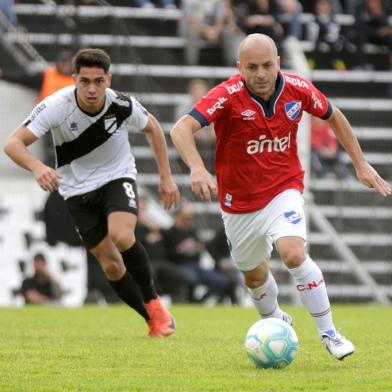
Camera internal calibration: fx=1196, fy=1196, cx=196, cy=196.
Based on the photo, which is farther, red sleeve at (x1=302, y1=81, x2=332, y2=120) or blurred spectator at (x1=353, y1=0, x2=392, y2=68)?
blurred spectator at (x1=353, y1=0, x2=392, y2=68)

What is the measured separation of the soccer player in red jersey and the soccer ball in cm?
41

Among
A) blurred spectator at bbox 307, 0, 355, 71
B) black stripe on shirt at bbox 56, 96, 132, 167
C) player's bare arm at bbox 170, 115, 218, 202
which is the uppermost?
player's bare arm at bbox 170, 115, 218, 202

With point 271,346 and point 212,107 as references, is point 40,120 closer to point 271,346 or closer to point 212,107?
point 212,107

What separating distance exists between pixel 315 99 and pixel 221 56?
45.0ft

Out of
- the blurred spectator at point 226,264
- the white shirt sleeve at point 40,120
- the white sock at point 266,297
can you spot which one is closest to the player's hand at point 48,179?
the white shirt sleeve at point 40,120

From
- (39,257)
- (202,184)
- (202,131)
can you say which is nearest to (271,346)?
(202,184)

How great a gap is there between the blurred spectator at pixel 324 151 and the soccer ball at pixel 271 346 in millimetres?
11542

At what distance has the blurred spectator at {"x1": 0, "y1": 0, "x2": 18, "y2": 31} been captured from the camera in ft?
65.0

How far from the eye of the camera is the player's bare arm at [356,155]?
829 centimetres

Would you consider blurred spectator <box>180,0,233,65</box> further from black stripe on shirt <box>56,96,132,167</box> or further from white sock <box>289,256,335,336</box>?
white sock <box>289,256,335,336</box>

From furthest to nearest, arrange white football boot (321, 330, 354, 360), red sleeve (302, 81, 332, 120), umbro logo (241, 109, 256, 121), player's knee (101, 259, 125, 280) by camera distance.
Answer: player's knee (101, 259, 125, 280) < red sleeve (302, 81, 332, 120) < umbro logo (241, 109, 256, 121) < white football boot (321, 330, 354, 360)

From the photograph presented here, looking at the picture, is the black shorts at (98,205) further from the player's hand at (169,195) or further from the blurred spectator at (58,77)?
the blurred spectator at (58,77)

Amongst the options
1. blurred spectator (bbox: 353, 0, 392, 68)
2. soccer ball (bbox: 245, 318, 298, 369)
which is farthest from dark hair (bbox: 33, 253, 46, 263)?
soccer ball (bbox: 245, 318, 298, 369)

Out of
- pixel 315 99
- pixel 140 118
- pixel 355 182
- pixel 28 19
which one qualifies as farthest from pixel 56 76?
pixel 315 99
